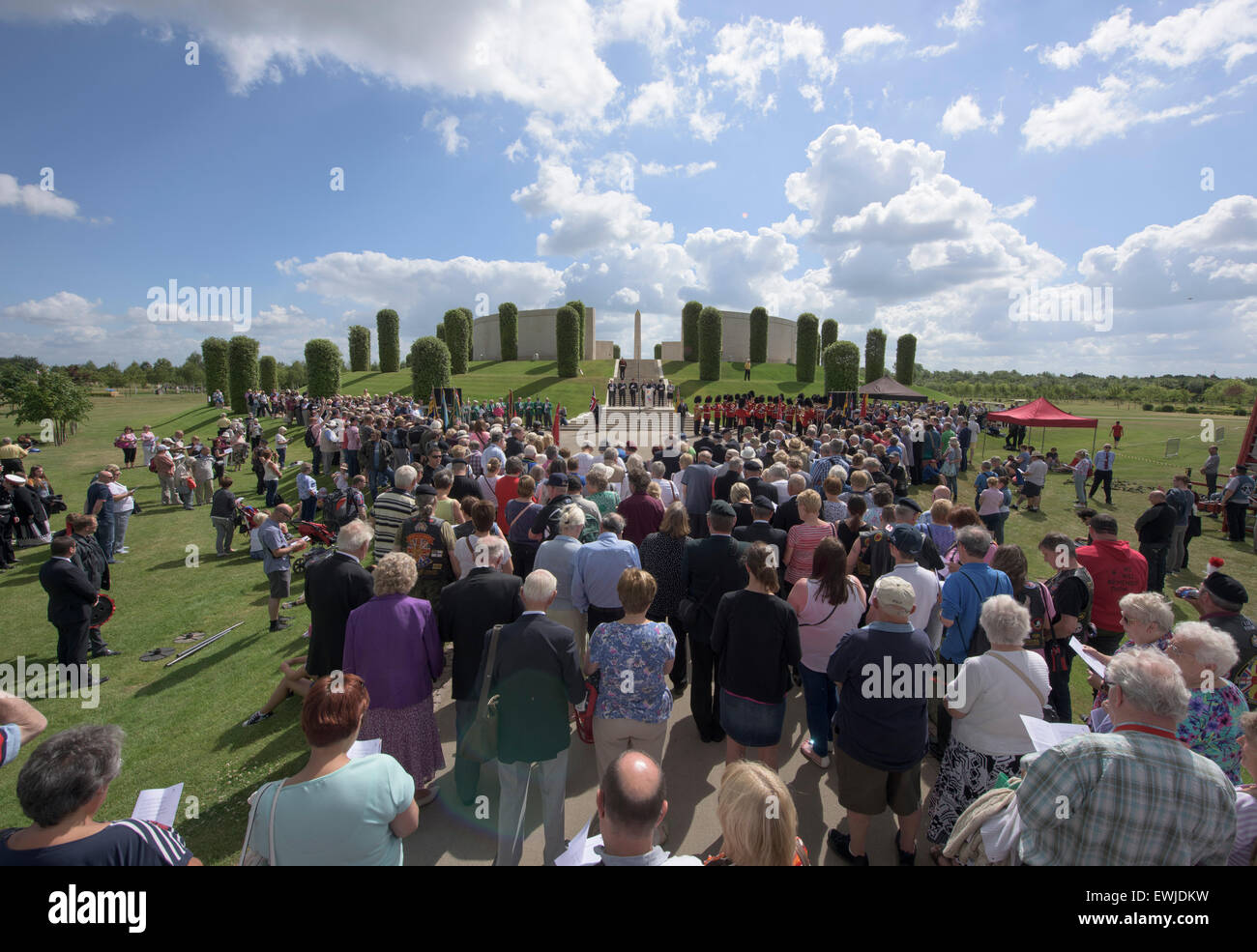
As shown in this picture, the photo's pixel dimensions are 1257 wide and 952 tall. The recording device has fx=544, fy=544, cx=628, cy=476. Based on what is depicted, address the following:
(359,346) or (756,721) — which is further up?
(359,346)

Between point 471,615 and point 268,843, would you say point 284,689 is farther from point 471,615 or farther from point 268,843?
point 268,843

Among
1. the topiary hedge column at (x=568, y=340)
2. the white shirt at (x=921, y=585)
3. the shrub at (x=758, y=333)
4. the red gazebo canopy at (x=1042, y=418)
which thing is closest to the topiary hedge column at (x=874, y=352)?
the shrub at (x=758, y=333)

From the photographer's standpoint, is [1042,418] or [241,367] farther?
[241,367]

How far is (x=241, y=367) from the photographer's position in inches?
1147

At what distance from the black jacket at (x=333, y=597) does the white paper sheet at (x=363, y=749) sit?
1.78 m

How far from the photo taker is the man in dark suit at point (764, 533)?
Result: 4926 millimetres

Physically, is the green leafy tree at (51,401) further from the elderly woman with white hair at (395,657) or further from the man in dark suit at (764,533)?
the man in dark suit at (764,533)

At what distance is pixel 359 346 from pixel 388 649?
49.3 meters

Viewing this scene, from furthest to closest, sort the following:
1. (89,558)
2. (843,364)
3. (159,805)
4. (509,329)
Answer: (509,329)
(843,364)
(89,558)
(159,805)

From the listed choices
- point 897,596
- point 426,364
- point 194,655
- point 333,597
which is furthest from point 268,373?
point 897,596

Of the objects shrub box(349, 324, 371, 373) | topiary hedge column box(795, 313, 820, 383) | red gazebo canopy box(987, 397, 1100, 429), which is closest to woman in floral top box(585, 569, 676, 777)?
red gazebo canopy box(987, 397, 1100, 429)

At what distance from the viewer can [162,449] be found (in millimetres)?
14789

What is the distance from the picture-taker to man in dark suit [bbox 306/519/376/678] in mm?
4023
